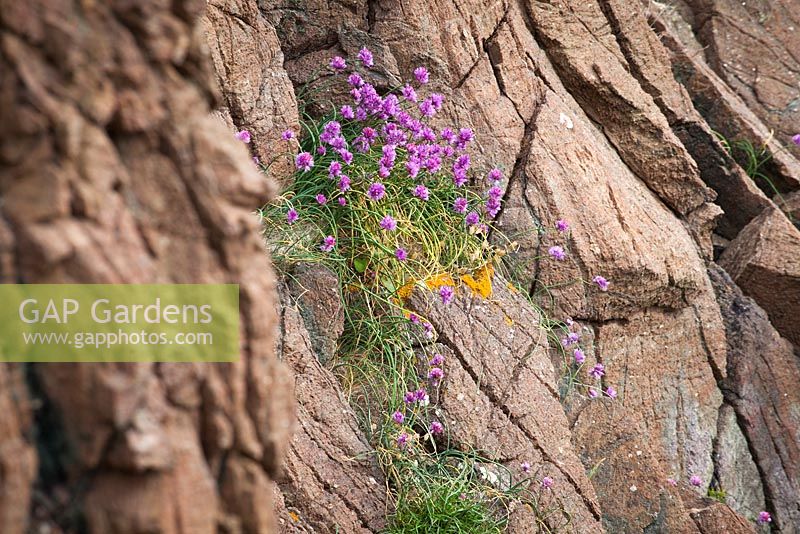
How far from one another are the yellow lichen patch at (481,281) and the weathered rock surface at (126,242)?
2686 mm

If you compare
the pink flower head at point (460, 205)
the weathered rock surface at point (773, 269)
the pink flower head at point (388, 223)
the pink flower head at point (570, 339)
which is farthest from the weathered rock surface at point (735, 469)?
the pink flower head at point (388, 223)

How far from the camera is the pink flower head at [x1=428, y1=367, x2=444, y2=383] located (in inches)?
153

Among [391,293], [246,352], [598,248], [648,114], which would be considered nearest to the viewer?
[246,352]

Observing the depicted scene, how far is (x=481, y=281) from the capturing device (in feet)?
14.4

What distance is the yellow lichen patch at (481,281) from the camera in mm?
4344

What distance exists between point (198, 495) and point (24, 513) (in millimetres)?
276

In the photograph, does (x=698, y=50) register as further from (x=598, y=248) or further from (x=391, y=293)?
(x=391, y=293)

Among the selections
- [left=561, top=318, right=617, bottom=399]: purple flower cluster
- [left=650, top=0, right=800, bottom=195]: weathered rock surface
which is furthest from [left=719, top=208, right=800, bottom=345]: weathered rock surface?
[left=561, top=318, right=617, bottom=399]: purple flower cluster

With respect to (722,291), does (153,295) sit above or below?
below

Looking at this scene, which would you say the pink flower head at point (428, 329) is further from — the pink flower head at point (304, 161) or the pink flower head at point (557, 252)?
the pink flower head at point (557, 252)

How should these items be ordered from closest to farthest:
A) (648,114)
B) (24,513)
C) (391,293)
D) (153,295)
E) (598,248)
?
(24,513)
(153,295)
(391,293)
(598,248)
(648,114)

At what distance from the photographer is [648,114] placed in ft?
18.3

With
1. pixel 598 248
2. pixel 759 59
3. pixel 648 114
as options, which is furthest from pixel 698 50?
pixel 598 248

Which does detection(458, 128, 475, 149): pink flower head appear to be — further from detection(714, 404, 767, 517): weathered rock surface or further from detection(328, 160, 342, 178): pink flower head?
detection(714, 404, 767, 517): weathered rock surface
